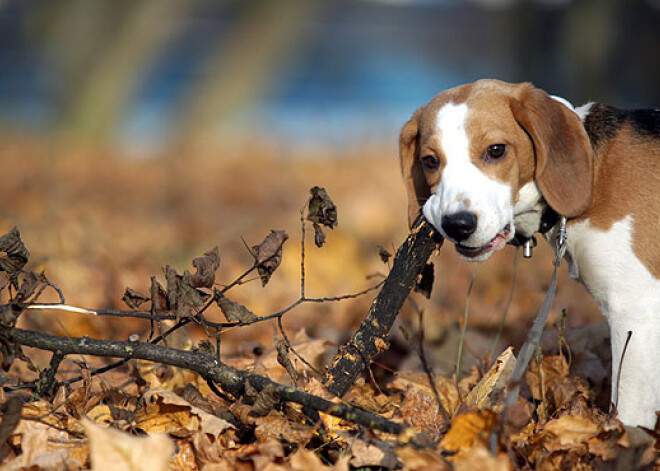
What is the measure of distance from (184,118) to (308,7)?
291cm

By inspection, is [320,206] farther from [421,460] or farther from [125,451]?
[125,451]

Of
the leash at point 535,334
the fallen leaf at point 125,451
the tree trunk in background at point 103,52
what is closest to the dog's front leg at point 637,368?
the leash at point 535,334

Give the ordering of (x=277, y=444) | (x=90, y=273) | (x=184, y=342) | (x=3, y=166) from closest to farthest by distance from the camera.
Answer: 1. (x=277, y=444)
2. (x=184, y=342)
3. (x=90, y=273)
4. (x=3, y=166)

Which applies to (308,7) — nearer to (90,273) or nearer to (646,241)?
(90,273)

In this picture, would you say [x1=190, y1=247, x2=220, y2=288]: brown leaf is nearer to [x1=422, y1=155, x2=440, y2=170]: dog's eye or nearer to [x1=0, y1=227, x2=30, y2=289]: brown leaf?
[x1=0, y1=227, x2=30, y2=289]: brown leaf

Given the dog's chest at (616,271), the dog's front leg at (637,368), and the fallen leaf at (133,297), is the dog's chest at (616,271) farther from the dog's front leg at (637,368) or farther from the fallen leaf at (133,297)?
the fallen leaf at (133,297)

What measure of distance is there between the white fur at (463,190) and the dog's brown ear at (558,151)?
18 cm

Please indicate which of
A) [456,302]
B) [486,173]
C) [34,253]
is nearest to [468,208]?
[486,173]

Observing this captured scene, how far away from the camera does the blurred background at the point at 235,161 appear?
17.1 ft

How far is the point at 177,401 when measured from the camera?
256cm

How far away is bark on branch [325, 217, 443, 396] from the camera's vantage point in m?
2.67

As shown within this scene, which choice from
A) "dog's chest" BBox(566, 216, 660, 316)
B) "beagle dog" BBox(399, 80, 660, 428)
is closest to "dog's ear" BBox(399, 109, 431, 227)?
"beagle dog" BBox(399, 80, 660, 428)

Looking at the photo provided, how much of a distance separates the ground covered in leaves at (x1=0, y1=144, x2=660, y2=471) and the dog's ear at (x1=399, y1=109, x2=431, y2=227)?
463mm

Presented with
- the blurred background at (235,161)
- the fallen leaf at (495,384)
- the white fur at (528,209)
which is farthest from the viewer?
the blurred background at (235,161)
